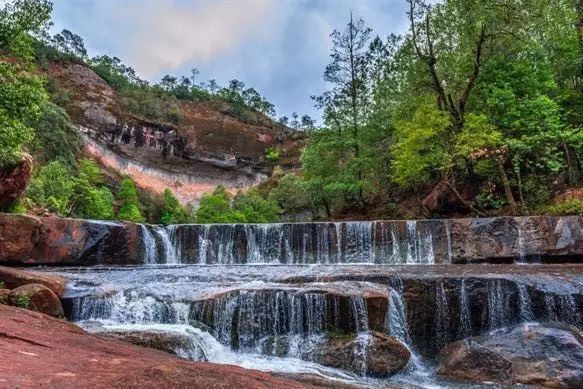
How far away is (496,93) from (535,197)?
15.7 feet

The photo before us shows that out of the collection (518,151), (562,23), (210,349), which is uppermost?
(562,23)

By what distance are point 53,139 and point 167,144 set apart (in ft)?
70.4

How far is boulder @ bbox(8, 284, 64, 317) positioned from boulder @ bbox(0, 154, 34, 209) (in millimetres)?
8084

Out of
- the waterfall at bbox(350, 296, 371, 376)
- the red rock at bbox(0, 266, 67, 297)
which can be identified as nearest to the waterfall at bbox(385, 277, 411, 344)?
the waterfall at bbox(350, 296, 371, 376)

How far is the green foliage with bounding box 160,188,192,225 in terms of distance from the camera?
3738cm

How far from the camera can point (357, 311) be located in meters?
8.92

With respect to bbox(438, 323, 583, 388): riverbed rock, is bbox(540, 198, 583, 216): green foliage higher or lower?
higher

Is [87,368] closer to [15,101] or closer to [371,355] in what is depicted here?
[371,355]

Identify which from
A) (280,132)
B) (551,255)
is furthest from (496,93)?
(280,132)

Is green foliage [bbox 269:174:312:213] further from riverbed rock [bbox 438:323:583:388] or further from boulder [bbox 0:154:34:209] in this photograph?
riverbed rock [bbox 438:323:583:388]

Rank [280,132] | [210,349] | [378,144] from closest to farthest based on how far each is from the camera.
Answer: [210,349] → [378,144] → [280,132]

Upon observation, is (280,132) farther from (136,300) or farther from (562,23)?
(136,300)

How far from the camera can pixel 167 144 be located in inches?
2004

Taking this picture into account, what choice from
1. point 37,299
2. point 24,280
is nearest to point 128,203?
point 24,280
